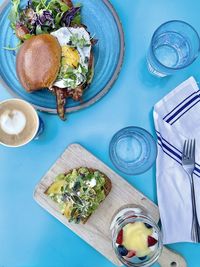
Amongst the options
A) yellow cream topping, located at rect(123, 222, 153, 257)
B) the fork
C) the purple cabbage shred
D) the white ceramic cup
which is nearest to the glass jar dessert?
yellow cream topping, located at rect(123, 222, 153, 257)

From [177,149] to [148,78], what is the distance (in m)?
0.17

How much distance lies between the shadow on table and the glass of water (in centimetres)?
2

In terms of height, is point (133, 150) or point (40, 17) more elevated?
point (40, 17)

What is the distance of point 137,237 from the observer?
988mm

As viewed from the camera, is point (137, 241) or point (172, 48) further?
point (172, 48)

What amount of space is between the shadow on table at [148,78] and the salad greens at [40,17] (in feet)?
0.56

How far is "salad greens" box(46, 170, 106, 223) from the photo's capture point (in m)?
1.02

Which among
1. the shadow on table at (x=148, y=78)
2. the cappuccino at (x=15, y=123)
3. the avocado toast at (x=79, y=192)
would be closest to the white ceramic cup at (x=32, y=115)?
the cappuccino at (x=15, y=123)

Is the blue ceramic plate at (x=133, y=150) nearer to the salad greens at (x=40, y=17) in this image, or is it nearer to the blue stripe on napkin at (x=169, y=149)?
the blue stripe on napkin at (x=169, y=149)

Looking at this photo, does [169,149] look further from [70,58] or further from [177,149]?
[70,58]

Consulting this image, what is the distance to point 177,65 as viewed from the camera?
3.61 ft

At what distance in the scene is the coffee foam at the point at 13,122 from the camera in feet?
3.38

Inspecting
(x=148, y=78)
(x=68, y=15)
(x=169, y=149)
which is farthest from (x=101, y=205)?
(x=68, y=15)

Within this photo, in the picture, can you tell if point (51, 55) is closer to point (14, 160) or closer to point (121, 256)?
point (14, 160)
